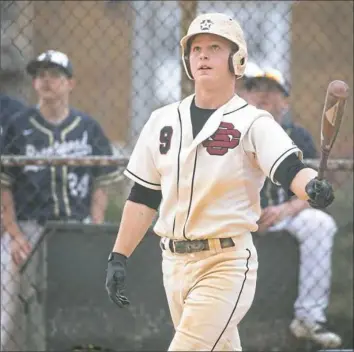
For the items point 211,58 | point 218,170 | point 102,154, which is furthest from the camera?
point 102,154

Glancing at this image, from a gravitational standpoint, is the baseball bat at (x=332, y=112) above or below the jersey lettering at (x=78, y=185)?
above

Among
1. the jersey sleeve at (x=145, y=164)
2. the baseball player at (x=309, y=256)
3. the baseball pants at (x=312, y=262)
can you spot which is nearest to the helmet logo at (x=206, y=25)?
the jersey sleeve at (x=145, y=164)

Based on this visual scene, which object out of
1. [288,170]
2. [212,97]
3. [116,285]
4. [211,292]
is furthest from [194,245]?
[212,97]

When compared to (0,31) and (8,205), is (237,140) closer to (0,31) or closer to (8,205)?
(8,205)

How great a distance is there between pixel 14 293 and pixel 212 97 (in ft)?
6.90

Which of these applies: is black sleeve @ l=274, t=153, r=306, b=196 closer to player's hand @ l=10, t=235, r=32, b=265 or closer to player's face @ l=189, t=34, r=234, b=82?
player's face @ l=189, t=34, r=234, b=82

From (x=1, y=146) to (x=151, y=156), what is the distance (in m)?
1.79

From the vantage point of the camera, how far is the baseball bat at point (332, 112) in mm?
3406

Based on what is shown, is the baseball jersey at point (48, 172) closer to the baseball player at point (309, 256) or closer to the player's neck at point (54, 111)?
the player's neck at point (54, 111)

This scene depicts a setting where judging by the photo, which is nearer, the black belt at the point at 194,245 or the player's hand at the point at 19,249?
the black belt at the point at 194,245

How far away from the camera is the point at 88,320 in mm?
5566

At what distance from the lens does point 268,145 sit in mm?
3779

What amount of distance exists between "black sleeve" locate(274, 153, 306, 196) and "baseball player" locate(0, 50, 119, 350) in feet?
7.03

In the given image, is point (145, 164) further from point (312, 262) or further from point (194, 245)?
point (312, 262)
